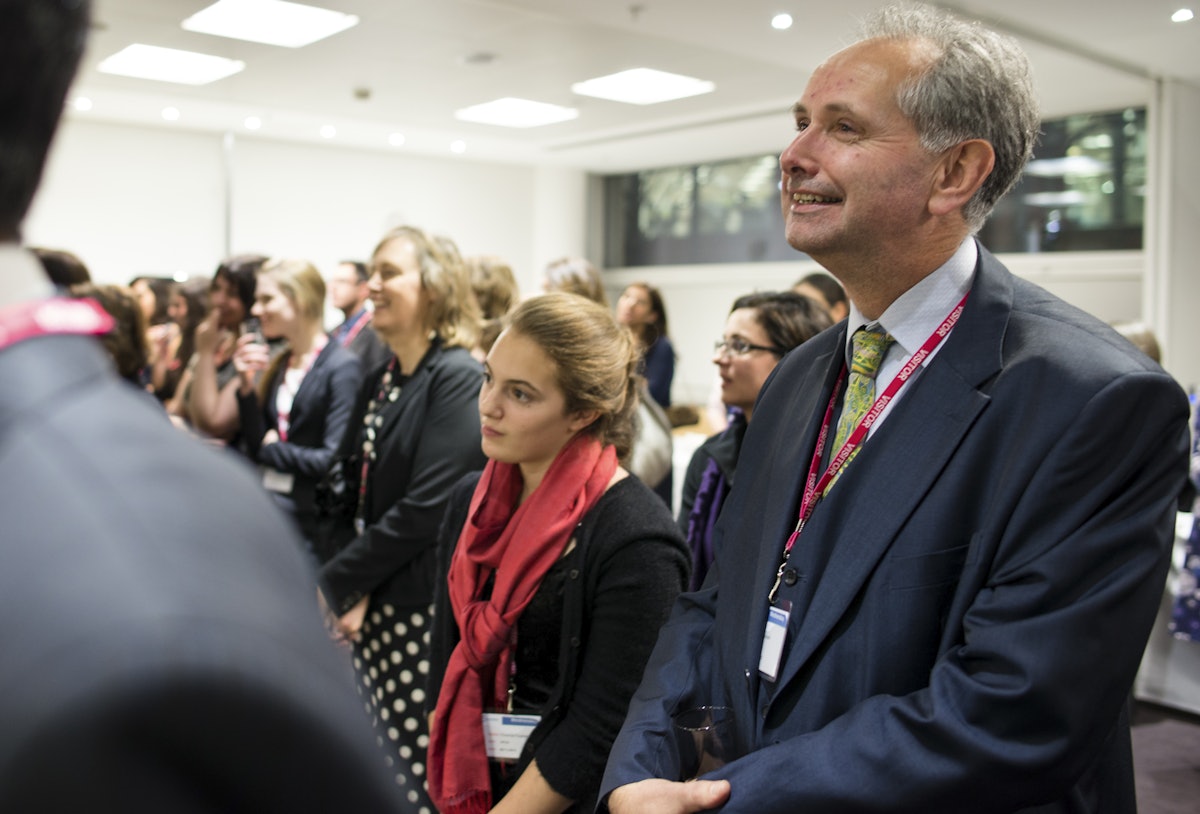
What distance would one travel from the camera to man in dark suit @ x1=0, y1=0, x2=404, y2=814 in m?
0.36

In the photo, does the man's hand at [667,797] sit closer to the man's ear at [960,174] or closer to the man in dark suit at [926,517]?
the man in dark suit at [926,517]

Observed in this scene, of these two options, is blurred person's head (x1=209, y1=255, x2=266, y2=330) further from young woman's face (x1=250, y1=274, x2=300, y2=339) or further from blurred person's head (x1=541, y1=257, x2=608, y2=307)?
blurred person's head (x1=541, y1=257, x2=608, y2=307)

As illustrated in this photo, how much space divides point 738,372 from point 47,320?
8.12ft

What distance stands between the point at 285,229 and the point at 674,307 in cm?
548

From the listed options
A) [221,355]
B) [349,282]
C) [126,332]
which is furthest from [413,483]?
[349,282]

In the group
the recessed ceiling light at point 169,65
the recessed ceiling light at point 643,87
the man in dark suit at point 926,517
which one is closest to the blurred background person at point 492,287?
the man in dark suit at point 926,517

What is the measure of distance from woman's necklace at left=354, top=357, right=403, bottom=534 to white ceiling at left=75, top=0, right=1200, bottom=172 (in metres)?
2.63

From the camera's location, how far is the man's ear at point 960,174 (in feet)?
4.50

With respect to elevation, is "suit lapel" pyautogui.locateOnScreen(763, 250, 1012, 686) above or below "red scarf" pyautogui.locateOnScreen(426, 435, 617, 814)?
above

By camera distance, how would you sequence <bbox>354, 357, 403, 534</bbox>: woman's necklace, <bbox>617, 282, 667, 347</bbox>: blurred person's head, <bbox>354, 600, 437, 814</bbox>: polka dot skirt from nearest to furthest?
1. <bbox>354, 600, 437, 814</bbox>: polka dot skirt
2. <bbox>354, 357, 403, 534</bbox>: woman's necklace
3. <bbox>617, 282, 667, 347</bbox>: blurred person's head

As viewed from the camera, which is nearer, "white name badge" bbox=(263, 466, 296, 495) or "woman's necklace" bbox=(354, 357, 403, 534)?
"woman's necklace" bbox=(354, 357, 403, 534)

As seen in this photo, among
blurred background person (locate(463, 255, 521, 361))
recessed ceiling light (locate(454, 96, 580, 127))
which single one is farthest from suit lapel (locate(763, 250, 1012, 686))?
recessed ceiling light (locate(454, 96, 580, 127))

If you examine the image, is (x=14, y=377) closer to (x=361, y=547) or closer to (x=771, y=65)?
(x=361, y=547)

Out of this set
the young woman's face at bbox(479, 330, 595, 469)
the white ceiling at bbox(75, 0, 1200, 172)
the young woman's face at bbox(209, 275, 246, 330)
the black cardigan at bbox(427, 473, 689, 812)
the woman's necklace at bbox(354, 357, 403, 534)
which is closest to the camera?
the black cardigan at bbox(427, 473, 689, 812)
